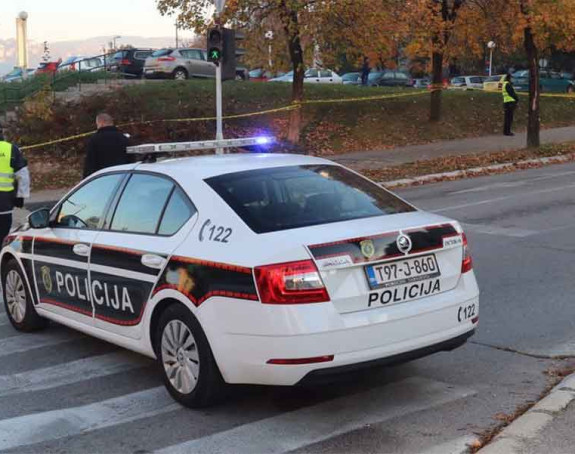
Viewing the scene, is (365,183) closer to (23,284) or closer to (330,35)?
(23,284)

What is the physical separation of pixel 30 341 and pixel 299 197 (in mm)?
2950

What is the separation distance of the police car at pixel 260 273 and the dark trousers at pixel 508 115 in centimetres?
2066

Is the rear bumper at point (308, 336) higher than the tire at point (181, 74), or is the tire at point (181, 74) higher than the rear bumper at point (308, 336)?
the tire at point (181, 74)

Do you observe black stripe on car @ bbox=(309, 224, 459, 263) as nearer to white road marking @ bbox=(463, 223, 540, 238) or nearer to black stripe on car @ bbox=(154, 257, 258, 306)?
black stripe on car @ bbox=(154, 257, 258, 306)

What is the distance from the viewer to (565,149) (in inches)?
845

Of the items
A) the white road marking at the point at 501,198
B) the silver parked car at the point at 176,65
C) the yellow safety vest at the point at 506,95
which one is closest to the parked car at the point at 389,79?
the silver parked car at the point at 176,65

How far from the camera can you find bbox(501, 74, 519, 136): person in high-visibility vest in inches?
966

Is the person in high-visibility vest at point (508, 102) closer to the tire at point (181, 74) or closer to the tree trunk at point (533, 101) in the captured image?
the tree trunk at point (533, 101)

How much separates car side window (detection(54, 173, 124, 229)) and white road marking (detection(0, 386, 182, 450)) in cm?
139

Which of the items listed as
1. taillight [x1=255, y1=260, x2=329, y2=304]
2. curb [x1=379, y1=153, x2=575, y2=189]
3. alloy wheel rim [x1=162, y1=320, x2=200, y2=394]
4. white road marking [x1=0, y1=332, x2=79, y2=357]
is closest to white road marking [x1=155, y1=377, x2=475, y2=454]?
alloy wheel rim [x1=162, y1=320, x2=200, y2=394]

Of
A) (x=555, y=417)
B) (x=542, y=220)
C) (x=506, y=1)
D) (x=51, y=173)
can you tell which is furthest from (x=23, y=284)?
(x=506, y=1)

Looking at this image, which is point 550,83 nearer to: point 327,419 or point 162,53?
point 162,53

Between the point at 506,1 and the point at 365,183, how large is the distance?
1711 cm

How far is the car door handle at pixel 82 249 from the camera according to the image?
574 cm
